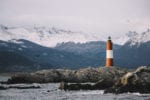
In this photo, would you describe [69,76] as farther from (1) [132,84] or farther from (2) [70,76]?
(1) [132,84]

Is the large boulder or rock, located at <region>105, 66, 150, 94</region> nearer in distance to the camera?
rock, located at <region>105, 66, 150, 94</region>

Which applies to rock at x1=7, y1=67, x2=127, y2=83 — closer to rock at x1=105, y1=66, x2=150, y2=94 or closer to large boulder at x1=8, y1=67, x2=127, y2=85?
large boulder at x1=8, y1=67, x2=127, y2=85

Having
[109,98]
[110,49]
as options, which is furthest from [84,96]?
[110,49]

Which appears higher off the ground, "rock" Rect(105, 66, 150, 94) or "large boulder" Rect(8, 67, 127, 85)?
"large boulder" Rect(8, 67, 127, 85)

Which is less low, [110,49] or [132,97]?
[110,49]

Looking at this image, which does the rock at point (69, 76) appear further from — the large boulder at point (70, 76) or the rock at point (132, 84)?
the rock at point (132, 84)

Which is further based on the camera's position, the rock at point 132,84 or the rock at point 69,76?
the rock at point 69,76

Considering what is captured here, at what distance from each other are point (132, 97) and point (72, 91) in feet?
55.6

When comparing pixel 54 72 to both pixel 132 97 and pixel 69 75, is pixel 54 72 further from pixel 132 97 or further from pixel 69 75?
pixel 132 97

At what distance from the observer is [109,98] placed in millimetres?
73250

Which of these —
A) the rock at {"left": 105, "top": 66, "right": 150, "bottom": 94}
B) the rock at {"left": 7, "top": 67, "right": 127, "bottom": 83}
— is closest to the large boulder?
the rock at {"left": 7, "top": 67, "right": 127, "bottom": 83}

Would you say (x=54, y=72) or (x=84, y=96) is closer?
(x=84, y=96)

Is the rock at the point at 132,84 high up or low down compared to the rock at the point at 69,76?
down

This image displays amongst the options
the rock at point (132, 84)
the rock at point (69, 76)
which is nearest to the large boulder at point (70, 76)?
the rock at point (69, 76)
